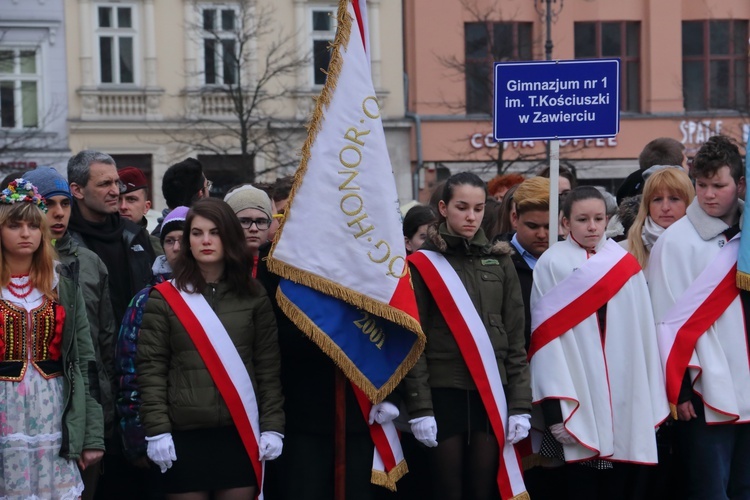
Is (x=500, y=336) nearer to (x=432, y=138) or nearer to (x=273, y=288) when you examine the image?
(x=273, y=288)

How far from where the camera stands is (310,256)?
512cm

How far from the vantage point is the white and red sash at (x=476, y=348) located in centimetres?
520

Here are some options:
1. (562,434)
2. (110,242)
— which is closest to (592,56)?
(110,242)

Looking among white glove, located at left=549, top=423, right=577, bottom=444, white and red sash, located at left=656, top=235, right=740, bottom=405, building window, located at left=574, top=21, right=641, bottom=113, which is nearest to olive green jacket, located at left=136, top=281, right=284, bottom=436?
white glove, located at left=549, top=423, right=577, bottom=444

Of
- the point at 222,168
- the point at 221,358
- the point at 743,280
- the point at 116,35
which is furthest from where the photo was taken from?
the point at 116,35

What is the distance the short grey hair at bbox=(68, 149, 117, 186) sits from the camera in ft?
19.4

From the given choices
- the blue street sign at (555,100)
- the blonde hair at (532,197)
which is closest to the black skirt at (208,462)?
the blonde hair at (532,197)

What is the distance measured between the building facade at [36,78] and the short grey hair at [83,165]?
2058cm

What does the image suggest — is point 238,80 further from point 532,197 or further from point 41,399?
point 41,399

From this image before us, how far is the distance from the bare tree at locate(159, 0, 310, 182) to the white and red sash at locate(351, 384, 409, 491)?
20.7 metres

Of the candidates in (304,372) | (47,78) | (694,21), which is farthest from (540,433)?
(694,21)

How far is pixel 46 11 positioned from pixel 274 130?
20.2 ft

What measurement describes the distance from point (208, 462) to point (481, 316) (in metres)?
1.43

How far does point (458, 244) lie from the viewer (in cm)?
536
